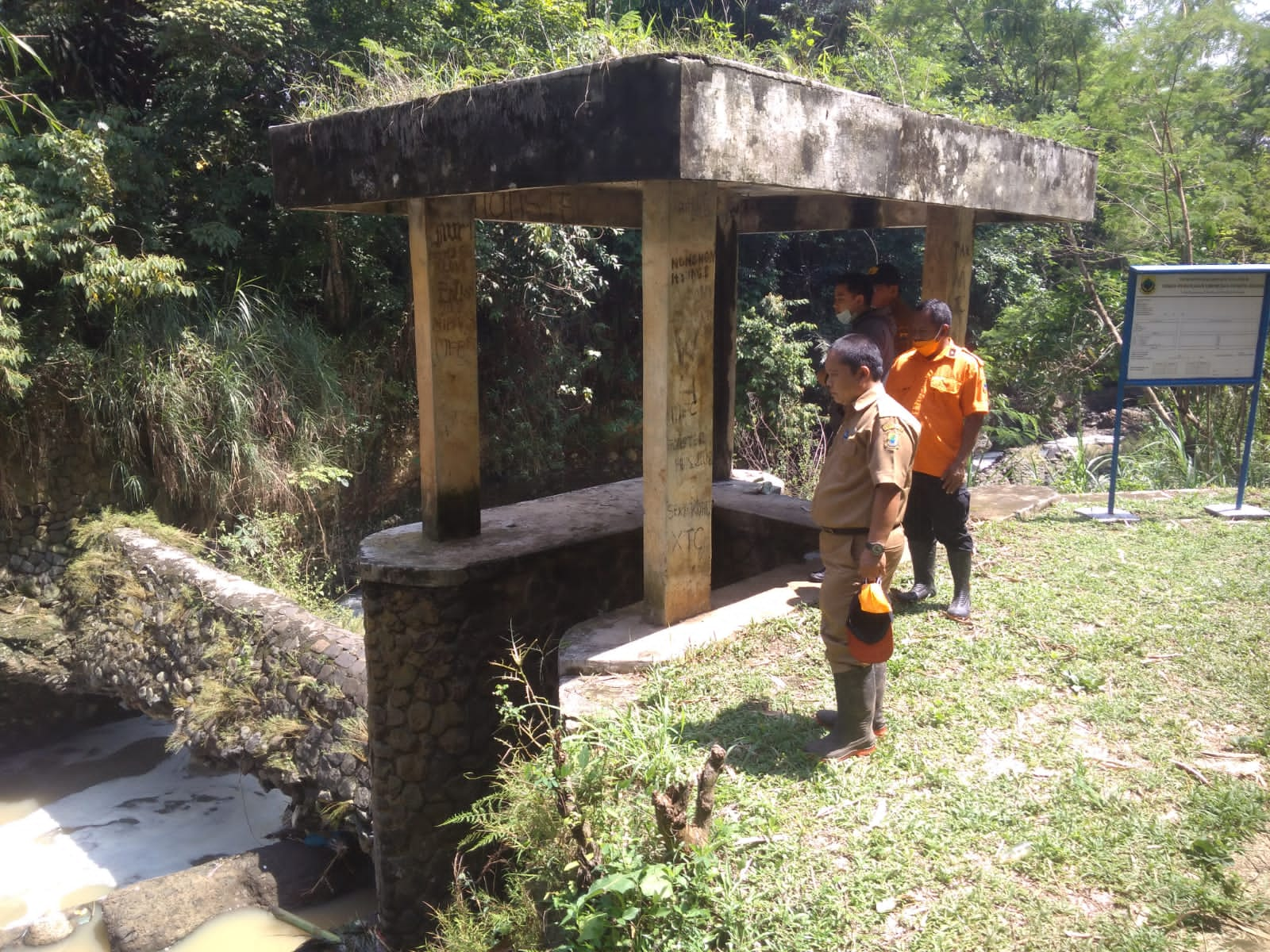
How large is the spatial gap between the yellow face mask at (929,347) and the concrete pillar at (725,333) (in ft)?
9.41

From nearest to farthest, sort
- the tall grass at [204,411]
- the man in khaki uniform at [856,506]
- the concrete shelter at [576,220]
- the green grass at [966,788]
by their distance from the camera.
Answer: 1. the green grass at [966,788]
2. the man in khaki uniform at [856,506]
3. the concrete shelter at [576,220]
4. the tall grass at [204,411]

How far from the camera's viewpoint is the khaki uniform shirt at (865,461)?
3213 mm

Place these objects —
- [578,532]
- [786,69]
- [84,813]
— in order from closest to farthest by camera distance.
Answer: [786,69]
[578,532]
[84,813]

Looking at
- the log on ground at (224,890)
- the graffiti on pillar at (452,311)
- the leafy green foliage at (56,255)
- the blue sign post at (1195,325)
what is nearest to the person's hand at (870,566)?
the graffiti on pillar at (452,311)

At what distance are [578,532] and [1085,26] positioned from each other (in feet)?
53.6

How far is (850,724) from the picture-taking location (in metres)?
3.48

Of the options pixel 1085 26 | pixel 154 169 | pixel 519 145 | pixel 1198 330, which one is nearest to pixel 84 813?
pixel 154 169

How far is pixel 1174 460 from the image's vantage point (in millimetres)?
9594

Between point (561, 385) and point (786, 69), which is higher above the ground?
point (786, 69)

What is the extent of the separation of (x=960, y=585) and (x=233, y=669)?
19.6 ft

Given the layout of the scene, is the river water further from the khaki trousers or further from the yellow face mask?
the yellow face mask

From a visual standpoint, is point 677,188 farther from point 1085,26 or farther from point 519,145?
point 1085,26

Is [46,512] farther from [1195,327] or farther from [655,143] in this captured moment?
[1195,327]

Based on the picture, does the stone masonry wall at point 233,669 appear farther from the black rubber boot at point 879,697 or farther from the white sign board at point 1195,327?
the white sign board at point 1195,327
